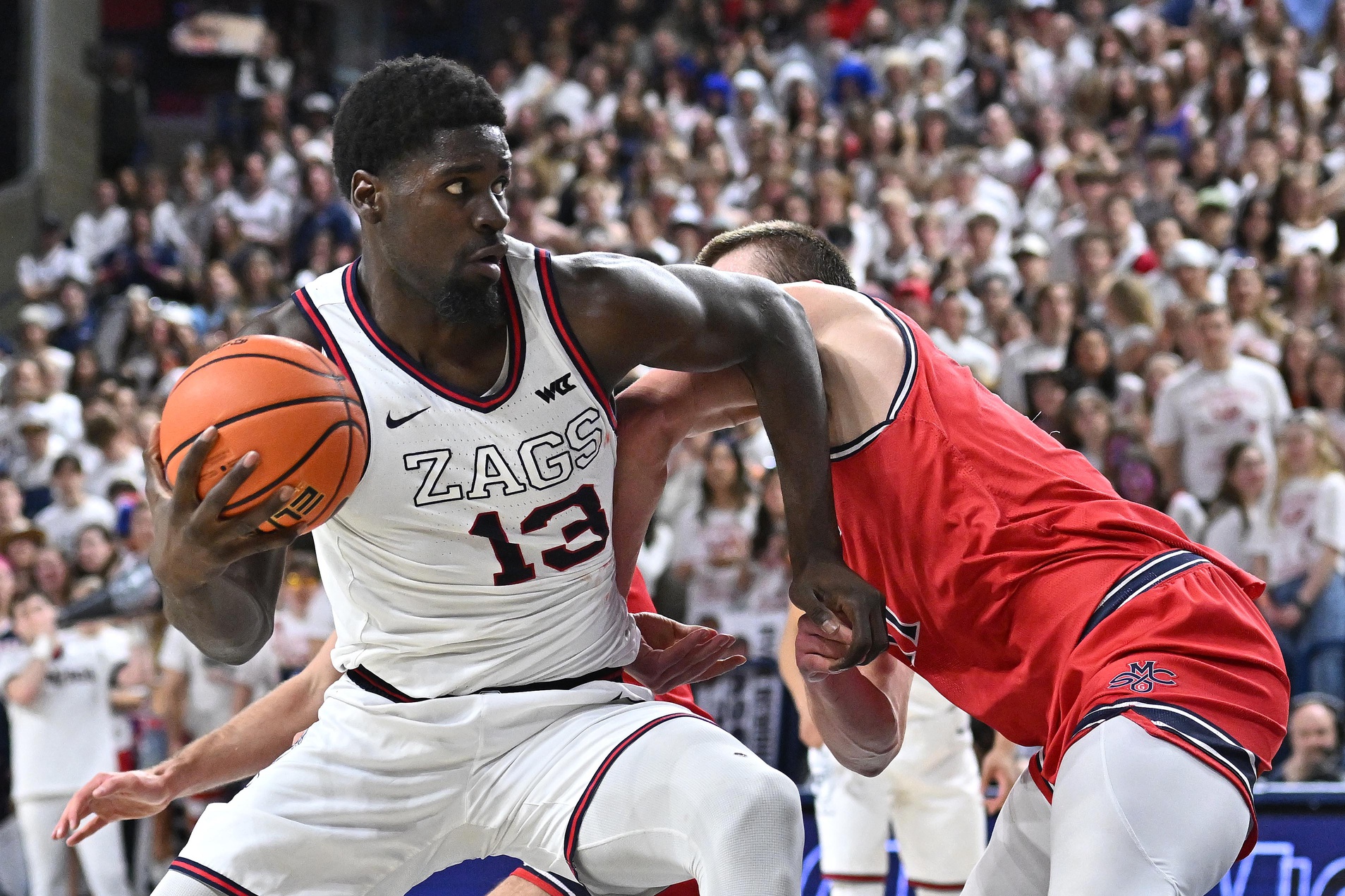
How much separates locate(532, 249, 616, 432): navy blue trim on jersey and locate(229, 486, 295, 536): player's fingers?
62 cm

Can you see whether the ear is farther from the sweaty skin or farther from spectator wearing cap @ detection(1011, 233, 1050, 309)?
spectator wearing cap @ detection(1011, 233, 1050, 309)

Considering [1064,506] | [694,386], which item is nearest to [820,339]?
[694,386]

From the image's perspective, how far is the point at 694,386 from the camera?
131 inches

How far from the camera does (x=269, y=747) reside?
A: 135 inches

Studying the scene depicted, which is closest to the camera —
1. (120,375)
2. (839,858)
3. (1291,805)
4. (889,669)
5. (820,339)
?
(820,339)

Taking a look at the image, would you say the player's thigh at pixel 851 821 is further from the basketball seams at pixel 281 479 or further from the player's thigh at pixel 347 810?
the basketball seams at pixel 281 479

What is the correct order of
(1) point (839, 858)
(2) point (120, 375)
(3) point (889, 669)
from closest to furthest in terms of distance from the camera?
1. (3) point (889, 669)
2. (1) point (839, 858)
3. (2) point (120, 375)

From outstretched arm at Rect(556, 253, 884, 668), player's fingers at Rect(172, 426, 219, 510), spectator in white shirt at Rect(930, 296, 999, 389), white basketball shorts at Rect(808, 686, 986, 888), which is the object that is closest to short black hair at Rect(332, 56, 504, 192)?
outstretched arm at Rect(556, 253, 884, 668)

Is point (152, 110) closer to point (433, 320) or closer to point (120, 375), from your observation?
point (120, 375)

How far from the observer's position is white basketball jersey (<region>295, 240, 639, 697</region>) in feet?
9.30

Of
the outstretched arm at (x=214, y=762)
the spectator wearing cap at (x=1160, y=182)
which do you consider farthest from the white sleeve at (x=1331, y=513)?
the outstretched arm at (x=214, y=762)

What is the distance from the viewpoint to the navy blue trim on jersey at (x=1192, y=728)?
2529 millimetres

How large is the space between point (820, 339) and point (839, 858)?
116 inches

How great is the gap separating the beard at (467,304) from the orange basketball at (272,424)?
0.26m
